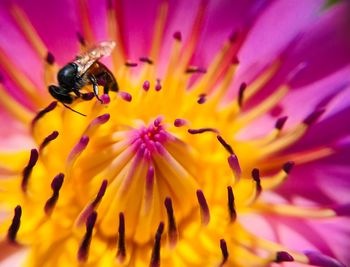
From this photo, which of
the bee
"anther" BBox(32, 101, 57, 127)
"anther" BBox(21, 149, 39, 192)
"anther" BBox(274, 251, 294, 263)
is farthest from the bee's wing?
"anther" BBox(274, 251, 294, 263)

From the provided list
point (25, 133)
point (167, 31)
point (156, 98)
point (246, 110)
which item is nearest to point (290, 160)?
point (246, 110)

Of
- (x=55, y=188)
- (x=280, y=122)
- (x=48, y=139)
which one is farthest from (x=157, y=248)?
(x=280, y=122)

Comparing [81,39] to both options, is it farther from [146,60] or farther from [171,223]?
[171,223]

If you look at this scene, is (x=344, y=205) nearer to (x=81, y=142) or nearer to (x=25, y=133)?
(x=81, y=142)

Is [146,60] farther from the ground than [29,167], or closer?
farther from the ground

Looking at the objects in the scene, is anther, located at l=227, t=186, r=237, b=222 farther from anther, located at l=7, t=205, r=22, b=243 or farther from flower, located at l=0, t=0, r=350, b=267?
anther, located at l=7, t=205, r=22, b=243

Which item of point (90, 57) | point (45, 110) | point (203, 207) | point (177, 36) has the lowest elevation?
point (203, 207)

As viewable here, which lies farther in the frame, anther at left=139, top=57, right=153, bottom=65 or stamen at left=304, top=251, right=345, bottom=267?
anther at left=139, top=57, right=153, bottom=65
